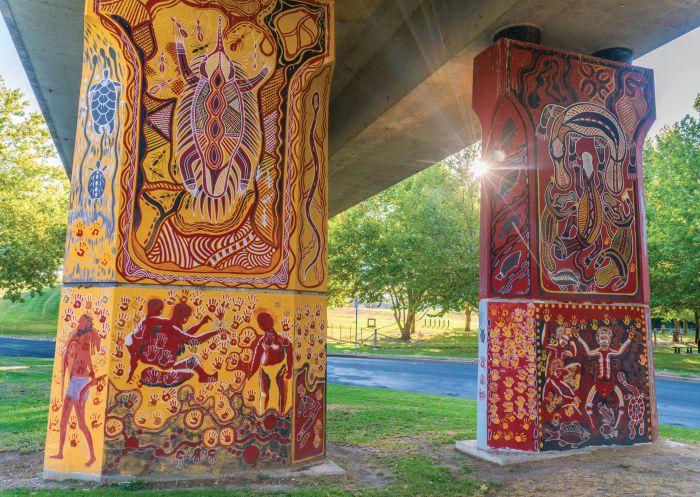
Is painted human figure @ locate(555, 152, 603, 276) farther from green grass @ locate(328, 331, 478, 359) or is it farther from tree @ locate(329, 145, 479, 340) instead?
tree @ locate(329, 145, 479, 340)

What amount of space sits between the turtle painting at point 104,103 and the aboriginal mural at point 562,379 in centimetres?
429

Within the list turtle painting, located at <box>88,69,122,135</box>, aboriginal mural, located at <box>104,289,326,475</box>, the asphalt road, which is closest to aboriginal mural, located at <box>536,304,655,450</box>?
aboriginal mural, located at <box>104,289,326,475</box>

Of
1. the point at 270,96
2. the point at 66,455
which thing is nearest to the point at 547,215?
the point at 270,96

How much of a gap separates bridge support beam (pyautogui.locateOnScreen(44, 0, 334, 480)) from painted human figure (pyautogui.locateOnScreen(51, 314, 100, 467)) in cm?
1

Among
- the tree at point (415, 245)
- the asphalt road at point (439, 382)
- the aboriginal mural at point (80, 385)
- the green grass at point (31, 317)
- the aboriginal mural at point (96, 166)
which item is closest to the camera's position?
the aboriginal mural at point (80, 385)

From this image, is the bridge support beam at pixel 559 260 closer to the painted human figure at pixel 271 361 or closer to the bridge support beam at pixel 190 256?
the bridge support beam at pixel 190 256

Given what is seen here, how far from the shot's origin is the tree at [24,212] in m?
19.8

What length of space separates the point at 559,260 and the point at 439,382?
10.3 metres

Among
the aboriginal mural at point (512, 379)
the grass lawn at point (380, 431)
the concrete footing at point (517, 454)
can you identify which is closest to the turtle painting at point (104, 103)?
the grass lawn at point (380, 431)

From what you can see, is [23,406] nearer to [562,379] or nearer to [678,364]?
[562,379]

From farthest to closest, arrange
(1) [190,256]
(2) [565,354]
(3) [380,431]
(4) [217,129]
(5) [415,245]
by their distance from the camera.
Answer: (5) [415,245] < (3) [380,431] < (2) [565,354] < (4) [217,129] < (1) [190,256]

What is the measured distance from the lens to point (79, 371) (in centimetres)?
478

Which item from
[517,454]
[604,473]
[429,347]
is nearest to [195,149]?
[517,454]

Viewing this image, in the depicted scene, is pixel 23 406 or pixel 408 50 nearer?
pixel 408 50
